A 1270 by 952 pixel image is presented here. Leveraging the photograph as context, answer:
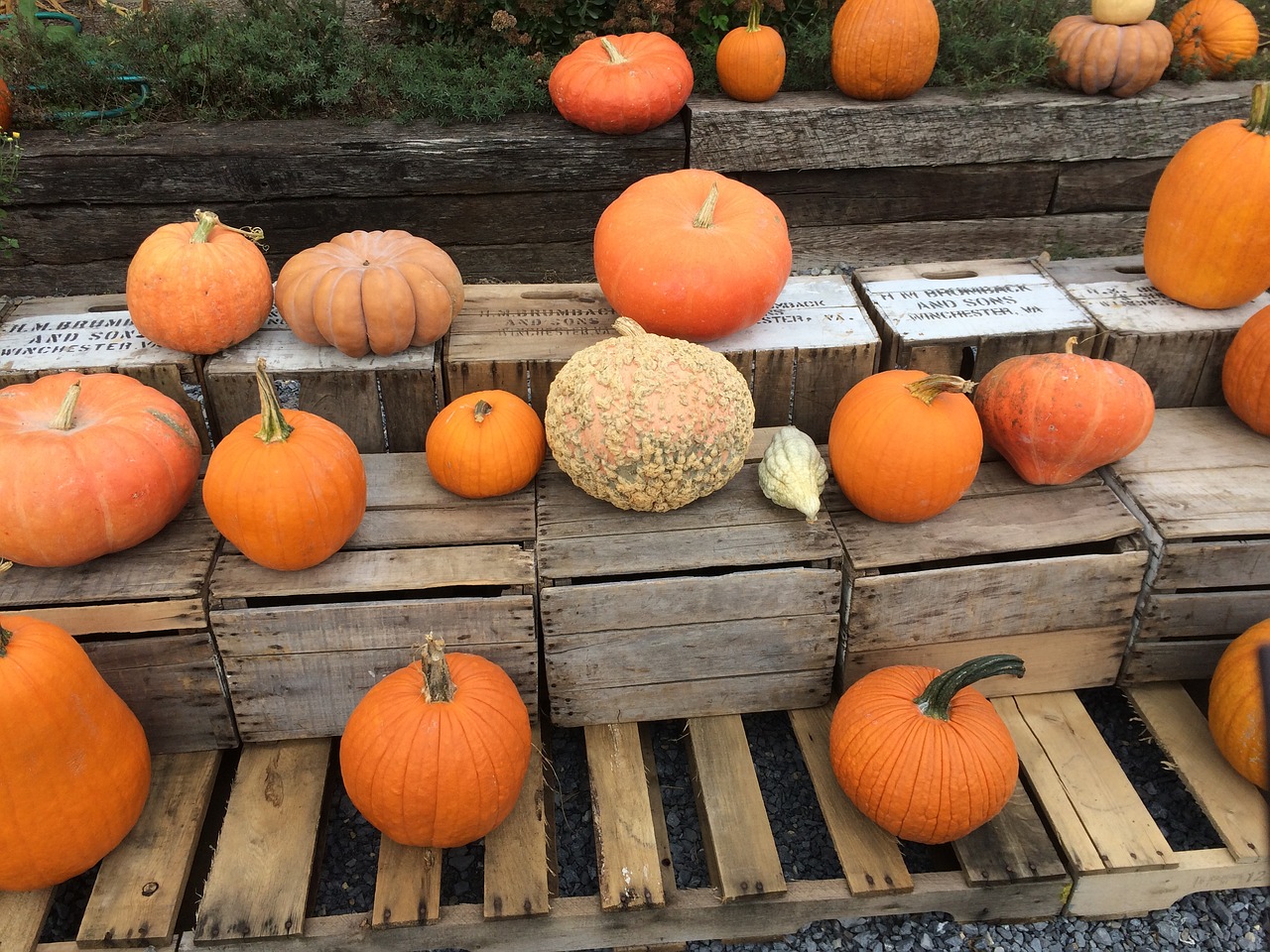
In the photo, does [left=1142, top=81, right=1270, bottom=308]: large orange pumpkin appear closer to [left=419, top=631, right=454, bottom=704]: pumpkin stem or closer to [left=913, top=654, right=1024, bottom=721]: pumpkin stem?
[left=913, top=654, right=1024, bottom=721]: pumpkin stem

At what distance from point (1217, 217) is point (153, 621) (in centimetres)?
300

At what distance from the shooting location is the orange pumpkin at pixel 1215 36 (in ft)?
14.1

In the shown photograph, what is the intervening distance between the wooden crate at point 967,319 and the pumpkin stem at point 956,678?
1.00 meters

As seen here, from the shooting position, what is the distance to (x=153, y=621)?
216cm

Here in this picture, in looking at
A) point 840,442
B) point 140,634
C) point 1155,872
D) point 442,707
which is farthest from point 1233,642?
point 140,634

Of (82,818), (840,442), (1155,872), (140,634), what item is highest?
(840,442)

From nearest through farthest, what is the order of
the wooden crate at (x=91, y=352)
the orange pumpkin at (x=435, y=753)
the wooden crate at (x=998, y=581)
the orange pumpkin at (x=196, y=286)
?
the orange pumpkin at (x=435, y=753)
the wooden crate at (x=998, y=581)
the orange pumpkin at (x=196, y=286)
the wooden crate at (x=91, y=352)

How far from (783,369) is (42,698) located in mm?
1935

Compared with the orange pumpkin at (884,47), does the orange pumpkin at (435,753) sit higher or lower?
lower

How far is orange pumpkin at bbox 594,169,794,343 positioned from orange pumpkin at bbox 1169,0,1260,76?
3.03 meters

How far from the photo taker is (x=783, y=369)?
267 centimetres

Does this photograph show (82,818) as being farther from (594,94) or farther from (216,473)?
(594,94)

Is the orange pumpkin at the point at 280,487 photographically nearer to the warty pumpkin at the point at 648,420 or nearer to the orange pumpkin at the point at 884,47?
the warty pumpkin at the point at 648,420

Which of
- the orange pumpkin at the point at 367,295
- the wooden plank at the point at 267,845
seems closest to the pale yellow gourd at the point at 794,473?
the orange pumpkin at the point at 367,295
